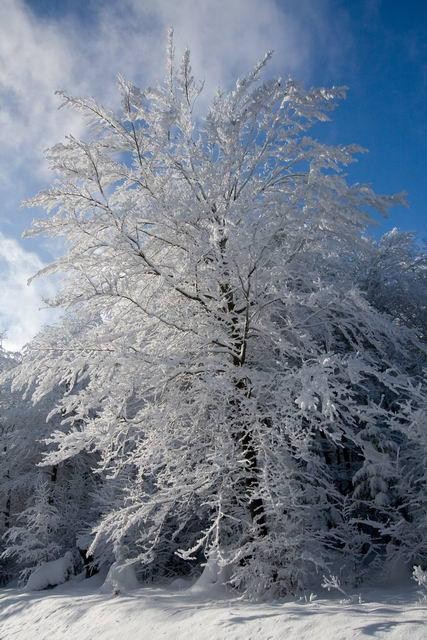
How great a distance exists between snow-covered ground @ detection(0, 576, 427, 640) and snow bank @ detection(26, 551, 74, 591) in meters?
4.08

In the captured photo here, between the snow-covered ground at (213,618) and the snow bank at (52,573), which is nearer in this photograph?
the snow-covered ground at (213,618)

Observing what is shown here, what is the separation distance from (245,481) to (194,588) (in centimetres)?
231

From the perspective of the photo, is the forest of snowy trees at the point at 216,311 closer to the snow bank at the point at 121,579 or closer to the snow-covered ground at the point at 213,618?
the snow-covered ground at the point at 213,618

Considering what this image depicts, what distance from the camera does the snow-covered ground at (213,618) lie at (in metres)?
3.99

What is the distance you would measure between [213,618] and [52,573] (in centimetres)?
1024

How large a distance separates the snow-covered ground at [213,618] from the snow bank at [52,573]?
13.4 feet

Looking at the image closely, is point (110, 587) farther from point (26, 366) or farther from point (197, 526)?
point (26, 366)

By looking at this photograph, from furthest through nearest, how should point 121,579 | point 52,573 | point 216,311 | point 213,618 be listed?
point 52,573 → point 121,579 → point 216,311 → point 213,618

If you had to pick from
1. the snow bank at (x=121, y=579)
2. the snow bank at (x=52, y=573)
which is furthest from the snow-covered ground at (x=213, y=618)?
the snow bank at (x=52, y=573)

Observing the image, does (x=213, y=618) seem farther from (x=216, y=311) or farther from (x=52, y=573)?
(x=52, y=573)

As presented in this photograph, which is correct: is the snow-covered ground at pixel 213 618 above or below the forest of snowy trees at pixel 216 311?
below

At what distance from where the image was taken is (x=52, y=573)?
Result: 1314cm

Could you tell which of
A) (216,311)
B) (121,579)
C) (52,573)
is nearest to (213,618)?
(216,311)

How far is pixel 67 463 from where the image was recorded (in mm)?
17031
